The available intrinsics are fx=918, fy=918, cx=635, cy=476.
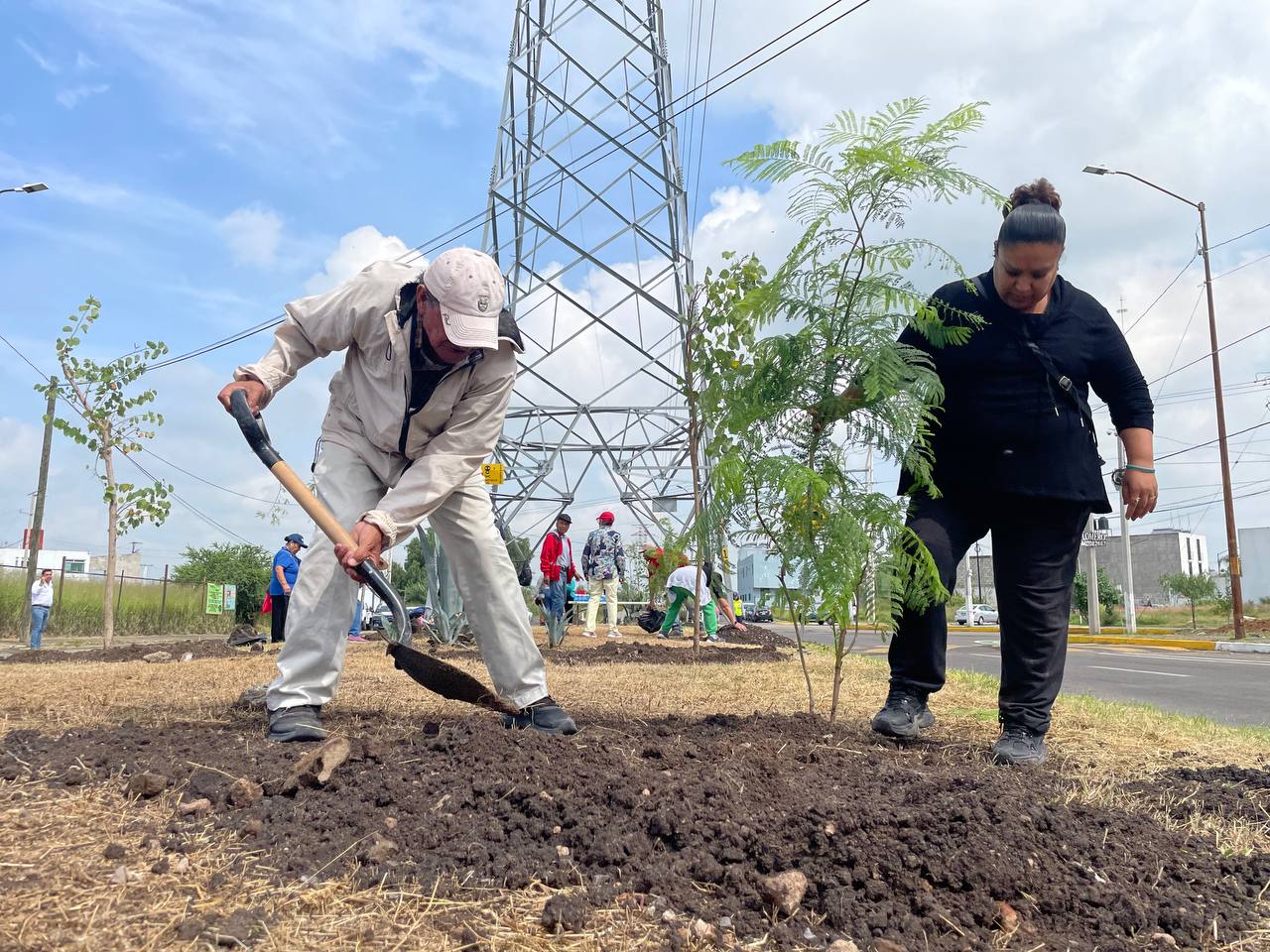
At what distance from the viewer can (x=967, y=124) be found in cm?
342

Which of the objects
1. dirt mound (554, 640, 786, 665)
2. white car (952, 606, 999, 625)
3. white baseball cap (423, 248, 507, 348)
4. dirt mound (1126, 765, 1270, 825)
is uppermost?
white baseball cap (423, 248, 507, 348)

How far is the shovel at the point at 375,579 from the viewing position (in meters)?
3.27

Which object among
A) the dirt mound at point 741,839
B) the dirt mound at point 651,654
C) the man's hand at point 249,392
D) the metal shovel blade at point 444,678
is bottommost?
the dirt mound at point 651,654

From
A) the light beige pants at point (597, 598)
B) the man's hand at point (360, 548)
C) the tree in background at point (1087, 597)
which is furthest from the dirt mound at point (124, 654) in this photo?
the tree in background at point (1087, 597)

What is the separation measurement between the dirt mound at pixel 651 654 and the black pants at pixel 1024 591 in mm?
5362

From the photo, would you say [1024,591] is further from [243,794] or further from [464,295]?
[243,794]

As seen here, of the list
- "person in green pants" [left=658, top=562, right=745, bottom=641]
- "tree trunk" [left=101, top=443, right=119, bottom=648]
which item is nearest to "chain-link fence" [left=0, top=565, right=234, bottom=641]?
"tree trunk" [left=101, top=443, right=119, bottom=648]

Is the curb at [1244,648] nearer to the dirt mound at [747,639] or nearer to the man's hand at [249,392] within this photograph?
the dirt mound at [747,639]

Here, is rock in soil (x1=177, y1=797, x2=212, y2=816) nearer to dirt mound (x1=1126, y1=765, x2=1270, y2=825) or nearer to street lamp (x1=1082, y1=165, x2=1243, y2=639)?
dirt mound (x1=1126, y1=765, x2=1270, y2=825)

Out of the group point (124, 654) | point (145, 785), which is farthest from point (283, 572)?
point (145, 785)

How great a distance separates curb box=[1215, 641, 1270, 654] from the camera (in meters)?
18.0

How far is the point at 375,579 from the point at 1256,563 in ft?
279

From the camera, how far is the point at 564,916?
5.70 ft

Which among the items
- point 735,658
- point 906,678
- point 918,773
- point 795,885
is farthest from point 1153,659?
point 795,885
